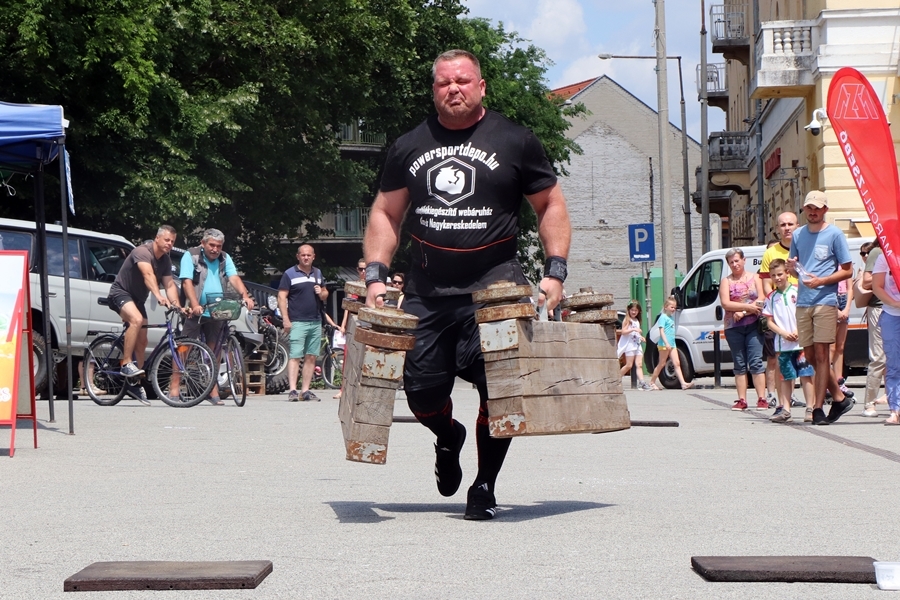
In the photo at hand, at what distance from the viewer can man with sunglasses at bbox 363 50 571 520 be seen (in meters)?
6.58

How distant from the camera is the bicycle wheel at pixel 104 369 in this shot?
16.3 meters

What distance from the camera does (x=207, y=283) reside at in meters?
16.6

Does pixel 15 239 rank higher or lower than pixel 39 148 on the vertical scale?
lower

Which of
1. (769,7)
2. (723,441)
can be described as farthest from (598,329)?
(769,7)

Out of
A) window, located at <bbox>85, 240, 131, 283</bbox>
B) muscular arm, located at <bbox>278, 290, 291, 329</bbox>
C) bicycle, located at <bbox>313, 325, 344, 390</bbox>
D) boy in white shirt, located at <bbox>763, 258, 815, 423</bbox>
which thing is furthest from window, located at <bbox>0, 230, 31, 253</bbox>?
boy in white shirt, located at <bbox>763, 258, 815, 423</bbox>

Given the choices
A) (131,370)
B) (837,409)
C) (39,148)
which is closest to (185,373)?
(131,370)

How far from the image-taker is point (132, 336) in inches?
627

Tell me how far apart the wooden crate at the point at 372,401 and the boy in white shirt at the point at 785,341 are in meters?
7.00

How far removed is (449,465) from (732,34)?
4139 cm

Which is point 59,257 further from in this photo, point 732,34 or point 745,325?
point 732,34

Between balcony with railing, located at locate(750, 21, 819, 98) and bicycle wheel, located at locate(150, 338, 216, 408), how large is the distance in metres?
14.9

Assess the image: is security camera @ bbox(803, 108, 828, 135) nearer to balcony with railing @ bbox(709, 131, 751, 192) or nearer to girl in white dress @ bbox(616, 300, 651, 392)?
girl in white dress @ bbox(616, 300, 651, 392)

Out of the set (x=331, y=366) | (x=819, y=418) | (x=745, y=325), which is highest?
(x=745, y=325)

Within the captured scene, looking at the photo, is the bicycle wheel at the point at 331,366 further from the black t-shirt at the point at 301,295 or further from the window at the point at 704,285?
the window at the point at 704,285
